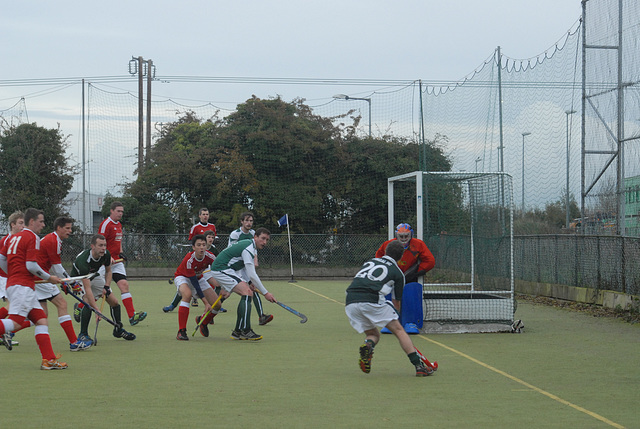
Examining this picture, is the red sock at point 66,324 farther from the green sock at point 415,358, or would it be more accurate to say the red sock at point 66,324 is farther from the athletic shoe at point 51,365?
the green sock at point 415,358

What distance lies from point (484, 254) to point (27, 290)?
7.82m

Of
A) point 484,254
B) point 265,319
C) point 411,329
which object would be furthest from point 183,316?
point 484,254

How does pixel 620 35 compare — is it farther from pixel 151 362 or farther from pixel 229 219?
pixel 229 219

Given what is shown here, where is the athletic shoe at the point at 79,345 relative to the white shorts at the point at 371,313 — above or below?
below

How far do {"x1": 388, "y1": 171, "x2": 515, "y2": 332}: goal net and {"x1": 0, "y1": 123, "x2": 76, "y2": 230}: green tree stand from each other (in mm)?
18572

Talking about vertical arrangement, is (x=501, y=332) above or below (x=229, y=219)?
below

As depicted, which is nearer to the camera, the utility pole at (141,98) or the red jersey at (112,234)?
the red jersey at (112,234)

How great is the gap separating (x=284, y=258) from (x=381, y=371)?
19.6m

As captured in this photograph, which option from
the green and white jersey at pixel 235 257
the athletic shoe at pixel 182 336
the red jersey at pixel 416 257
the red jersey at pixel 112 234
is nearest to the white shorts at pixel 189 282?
the athletic shoe at pixel 182 336

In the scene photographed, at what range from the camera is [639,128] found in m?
14.1

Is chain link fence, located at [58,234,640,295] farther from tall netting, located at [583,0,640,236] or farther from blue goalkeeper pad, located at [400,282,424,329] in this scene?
blue goalkeeper pad, located at [400,282,424,329]

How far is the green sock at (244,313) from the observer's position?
10.7 metres

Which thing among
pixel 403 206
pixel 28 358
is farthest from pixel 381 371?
pixel 403 206

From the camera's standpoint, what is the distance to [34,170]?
30.7m
